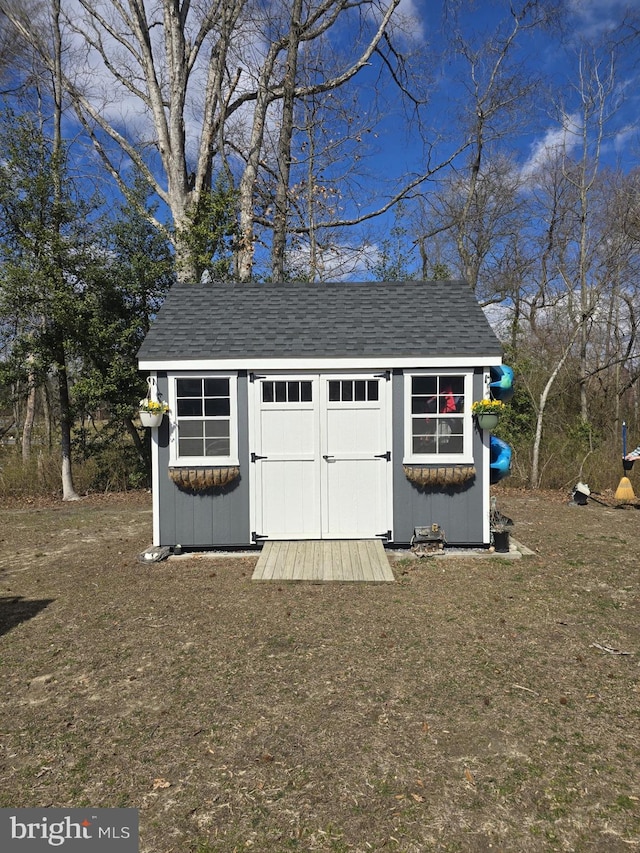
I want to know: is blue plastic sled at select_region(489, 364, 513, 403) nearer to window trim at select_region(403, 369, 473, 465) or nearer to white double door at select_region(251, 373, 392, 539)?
window trim at select_region(403, 369, 473, 465)

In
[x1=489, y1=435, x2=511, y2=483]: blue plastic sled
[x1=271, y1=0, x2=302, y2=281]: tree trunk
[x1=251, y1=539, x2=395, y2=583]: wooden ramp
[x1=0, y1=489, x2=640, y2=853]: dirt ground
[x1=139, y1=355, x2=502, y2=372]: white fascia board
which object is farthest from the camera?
[x1=271, y1=0, x2=302, y2=281]: tree trunk

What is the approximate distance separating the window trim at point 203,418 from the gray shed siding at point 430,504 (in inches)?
76.3

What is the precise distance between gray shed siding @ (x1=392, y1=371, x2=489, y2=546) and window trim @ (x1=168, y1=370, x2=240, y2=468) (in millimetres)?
1937

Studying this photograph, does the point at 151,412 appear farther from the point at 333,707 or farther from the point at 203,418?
the point at 333,707

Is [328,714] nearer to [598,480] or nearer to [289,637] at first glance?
[289,637]

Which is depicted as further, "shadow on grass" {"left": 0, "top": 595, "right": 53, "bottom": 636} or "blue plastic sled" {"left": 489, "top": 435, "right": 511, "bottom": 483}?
"blue plastic sled" {"left": 489, "top": 435, "right": 511, "bottom": 483}

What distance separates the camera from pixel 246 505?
6418 millimetres

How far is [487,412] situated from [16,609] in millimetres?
5220

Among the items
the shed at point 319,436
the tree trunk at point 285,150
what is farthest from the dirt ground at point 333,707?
the tree trunk at point 285,150

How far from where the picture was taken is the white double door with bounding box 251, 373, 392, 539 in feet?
20.9

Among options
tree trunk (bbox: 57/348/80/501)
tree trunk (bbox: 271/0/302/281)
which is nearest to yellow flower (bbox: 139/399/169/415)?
tree trunk (bbox: 57/348/80/501)

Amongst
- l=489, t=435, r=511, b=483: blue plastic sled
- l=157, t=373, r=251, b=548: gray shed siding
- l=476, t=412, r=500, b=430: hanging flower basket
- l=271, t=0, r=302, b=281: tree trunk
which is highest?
l=271, t=0, r=302, b=281: tree trunk

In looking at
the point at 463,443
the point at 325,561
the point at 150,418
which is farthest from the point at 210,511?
the point at 463,443

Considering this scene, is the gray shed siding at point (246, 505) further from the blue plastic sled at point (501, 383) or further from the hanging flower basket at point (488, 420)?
the blue plastic sled at point (501, 383)
